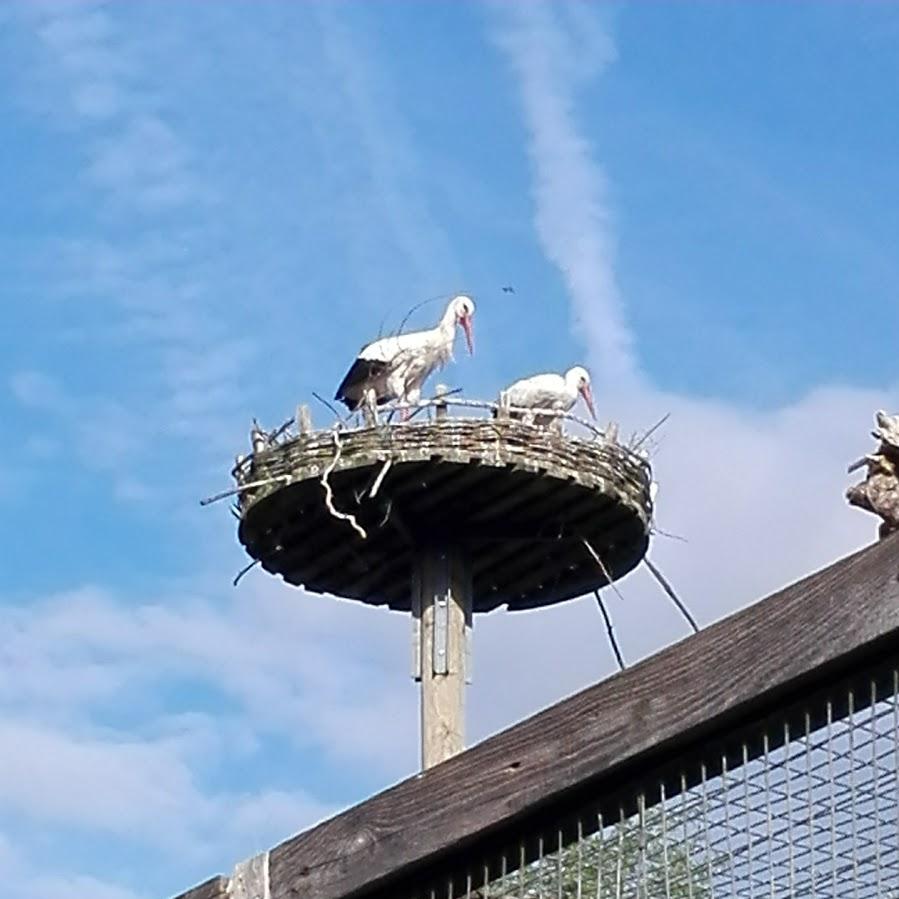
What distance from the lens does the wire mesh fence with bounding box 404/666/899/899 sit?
1450mm

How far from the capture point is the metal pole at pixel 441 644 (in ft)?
45.5

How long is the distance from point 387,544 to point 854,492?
13.3 meters

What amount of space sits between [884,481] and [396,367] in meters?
13.1

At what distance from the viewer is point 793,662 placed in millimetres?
1526

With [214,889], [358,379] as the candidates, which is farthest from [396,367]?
[214,889]

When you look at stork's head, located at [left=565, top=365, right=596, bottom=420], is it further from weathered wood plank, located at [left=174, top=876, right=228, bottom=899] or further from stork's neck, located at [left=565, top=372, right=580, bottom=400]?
weathered wood plank, located at [left=174, top=876, right=228, bottom=899]

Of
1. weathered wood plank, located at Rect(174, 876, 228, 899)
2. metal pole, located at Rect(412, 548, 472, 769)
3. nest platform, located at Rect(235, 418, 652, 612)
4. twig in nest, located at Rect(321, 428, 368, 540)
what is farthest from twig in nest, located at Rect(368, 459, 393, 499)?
weathered wood plank, located at Rect(174, 876, 228, 899)

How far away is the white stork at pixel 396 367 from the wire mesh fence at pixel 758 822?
12.1 m

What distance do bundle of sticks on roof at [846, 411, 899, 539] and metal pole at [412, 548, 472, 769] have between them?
480 inches

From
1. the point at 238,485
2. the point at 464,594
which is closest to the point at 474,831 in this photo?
the point at 238,485

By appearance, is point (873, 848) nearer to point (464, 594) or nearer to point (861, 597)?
point (861, 597)

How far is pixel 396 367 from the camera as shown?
14664 mm

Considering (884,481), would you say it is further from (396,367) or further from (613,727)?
(396,367)

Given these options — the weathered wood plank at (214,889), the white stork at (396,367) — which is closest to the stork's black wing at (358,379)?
the white stork at (396,367)
